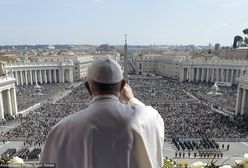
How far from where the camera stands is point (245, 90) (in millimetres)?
42062

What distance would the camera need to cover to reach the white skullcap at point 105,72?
242 centimetres

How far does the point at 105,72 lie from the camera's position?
2.41 metres

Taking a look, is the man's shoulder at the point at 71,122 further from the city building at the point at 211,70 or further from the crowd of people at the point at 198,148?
the city building at the point at 211,70

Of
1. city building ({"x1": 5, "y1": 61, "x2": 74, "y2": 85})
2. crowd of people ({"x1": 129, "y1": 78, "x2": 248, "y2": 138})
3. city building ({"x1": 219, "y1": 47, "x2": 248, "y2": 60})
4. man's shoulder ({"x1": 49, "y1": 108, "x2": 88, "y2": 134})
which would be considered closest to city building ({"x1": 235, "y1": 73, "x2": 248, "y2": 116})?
crowd of people ({"x1": 129, "y1": 78, "x2": 248, "y2": 138})

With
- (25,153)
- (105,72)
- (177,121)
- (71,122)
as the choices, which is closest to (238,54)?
(177,121)

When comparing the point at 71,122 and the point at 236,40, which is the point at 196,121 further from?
the point at 236,40

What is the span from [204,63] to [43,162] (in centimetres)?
8837

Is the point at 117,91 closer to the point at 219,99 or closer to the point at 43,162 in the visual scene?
the point at 43,162

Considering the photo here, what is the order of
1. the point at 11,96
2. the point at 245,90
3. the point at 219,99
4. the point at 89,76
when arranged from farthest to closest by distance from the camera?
the point at 219,99 → the point at 11,96 → the point at 245,90 → the point at 89,76

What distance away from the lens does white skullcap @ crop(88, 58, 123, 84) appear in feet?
7.93

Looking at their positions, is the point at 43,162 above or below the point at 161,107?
above

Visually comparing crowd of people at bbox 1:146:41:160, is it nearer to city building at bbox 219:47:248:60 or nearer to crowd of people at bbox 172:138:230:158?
crowd of people at bbox 172:138:230:158

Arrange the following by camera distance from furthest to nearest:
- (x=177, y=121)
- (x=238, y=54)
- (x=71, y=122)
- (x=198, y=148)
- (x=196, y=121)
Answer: (x=238, y=54), (x=196, y=121), (x=177, y=121), (x=198, y=148), (x=71, y=122)

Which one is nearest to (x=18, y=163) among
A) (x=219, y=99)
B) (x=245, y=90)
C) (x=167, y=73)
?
(x=245, y=90)
